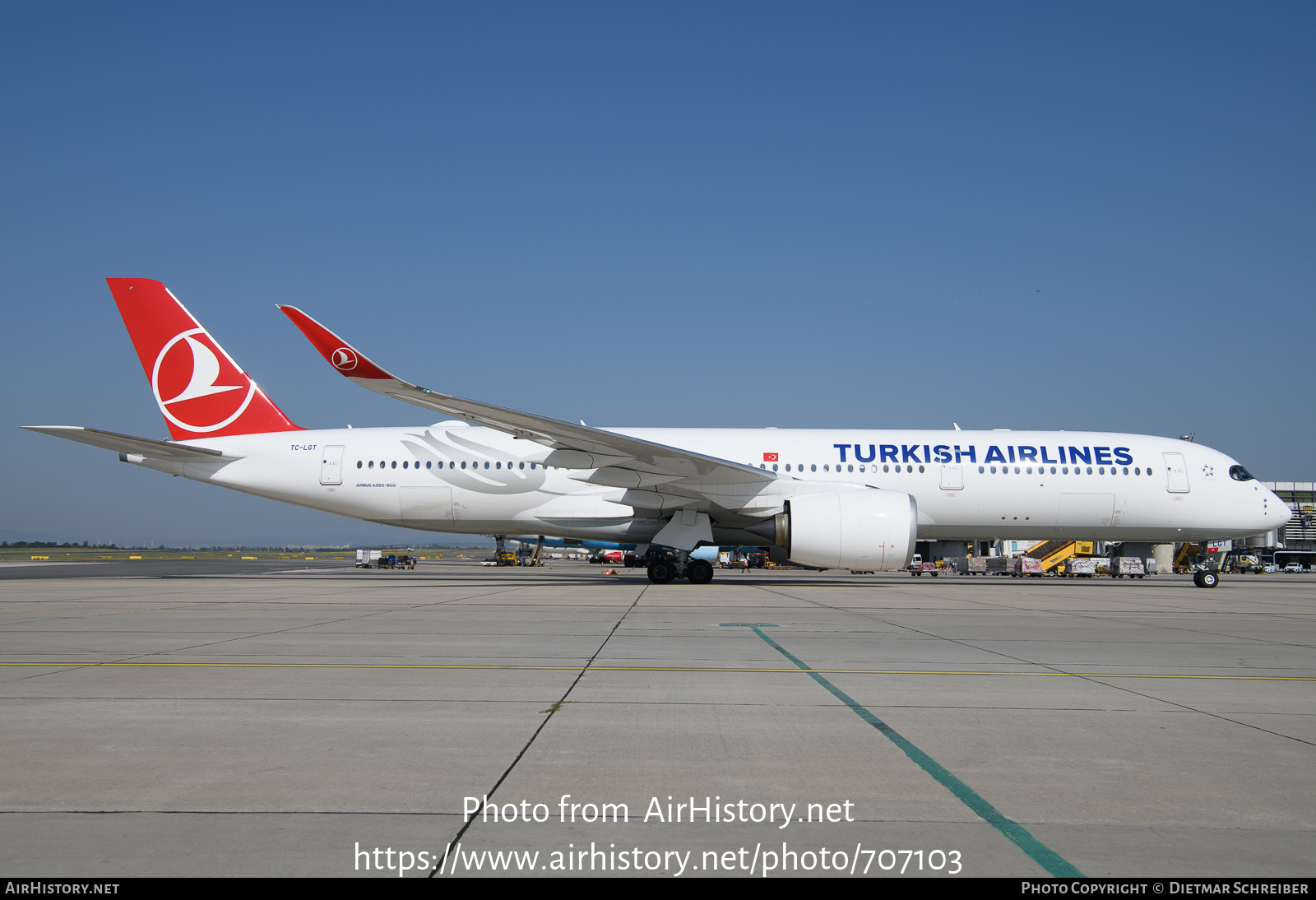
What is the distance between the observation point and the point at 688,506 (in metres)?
17.7

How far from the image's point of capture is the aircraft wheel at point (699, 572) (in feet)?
60.4

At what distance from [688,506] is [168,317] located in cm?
1301

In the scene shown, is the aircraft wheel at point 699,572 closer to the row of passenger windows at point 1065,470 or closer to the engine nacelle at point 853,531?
the engine nacelle at point 853,531

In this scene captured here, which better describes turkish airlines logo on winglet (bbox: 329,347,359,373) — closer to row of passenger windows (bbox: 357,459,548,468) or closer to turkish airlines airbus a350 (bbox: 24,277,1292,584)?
turkish airlines airbus a350 (bbox: 24,277,1292,584)

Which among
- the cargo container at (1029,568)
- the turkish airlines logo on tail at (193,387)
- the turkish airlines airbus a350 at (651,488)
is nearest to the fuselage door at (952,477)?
the turkish airlines airbus a350 at (651,488)

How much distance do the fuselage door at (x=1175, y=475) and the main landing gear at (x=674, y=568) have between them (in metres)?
11.2

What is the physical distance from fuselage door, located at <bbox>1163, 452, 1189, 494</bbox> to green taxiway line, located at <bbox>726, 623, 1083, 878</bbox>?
18.3m

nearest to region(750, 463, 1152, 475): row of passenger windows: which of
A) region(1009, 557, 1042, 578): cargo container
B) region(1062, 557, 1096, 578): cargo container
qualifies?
region(1062, 557, 1096, 578): cargo container

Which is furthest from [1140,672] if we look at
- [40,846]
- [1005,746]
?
[40,846]

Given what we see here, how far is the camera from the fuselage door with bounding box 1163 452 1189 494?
19.6 metres

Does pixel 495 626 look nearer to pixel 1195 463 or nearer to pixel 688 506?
pixel 688 506

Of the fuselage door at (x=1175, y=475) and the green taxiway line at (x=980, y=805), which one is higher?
the fuselage door at (x=1175, y=475)

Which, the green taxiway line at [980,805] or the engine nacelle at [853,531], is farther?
the engine nacelle at [853,531]

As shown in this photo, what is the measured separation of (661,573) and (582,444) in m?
3.70
